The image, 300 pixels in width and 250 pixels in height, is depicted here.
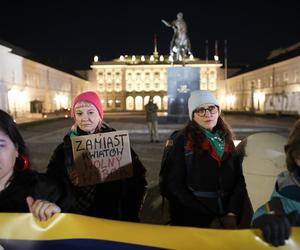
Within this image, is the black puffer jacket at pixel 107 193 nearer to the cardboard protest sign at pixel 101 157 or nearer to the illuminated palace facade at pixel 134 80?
the cardboard protest sign at pixel 101 157

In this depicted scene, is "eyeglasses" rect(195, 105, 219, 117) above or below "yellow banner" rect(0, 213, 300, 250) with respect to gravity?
above

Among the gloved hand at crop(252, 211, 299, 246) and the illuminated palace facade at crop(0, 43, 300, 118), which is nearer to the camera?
the gloved hand at crop(252, 211, 299, 246)

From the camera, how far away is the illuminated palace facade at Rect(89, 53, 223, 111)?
99875mm

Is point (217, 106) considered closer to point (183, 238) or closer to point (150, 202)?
point (183, 238)

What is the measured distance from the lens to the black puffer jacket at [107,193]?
2.91 metres

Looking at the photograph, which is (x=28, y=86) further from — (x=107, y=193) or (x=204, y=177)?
(x=204, y=177)

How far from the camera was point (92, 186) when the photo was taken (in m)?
2.99

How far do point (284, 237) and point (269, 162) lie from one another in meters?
1.87

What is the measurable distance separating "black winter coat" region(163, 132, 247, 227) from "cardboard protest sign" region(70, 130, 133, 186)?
0.39 meters

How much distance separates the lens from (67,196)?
7.64 ft

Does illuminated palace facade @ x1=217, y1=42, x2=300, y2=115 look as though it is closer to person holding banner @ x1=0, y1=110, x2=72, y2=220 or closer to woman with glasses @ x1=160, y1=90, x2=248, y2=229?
woman with glasses @ x1=160, y1=90, x2=248, y2=229

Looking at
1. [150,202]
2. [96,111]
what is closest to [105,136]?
[96,111]

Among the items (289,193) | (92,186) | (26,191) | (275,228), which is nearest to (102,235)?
(26,191)

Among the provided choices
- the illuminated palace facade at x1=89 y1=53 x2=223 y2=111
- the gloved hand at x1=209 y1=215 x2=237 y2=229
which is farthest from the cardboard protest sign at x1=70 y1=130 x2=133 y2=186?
the illuminated palace facade at x1=89 y1=53 x2=223 y2=111
